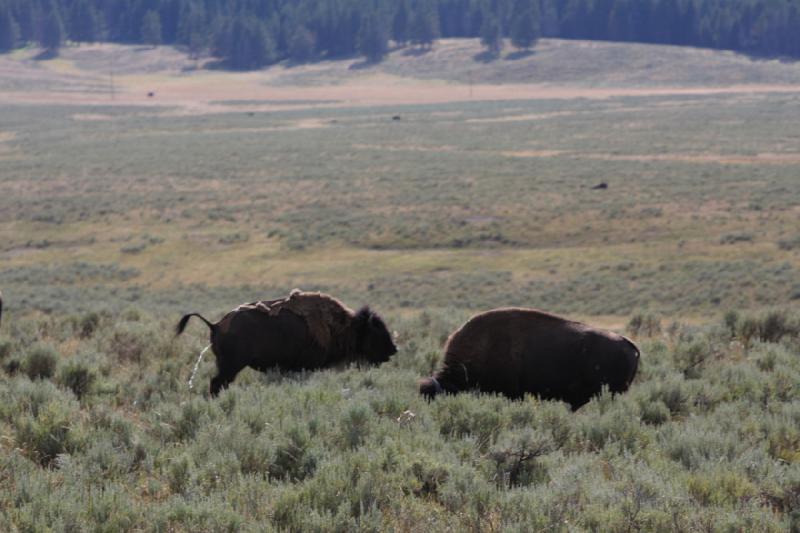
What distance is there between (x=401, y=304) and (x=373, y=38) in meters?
119

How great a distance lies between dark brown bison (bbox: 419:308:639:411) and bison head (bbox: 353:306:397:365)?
1.18 metres

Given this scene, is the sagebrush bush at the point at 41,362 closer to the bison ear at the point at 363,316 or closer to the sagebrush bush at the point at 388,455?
the sagebrush bush at the point at 388,455

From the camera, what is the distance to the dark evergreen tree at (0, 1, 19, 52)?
487 feet

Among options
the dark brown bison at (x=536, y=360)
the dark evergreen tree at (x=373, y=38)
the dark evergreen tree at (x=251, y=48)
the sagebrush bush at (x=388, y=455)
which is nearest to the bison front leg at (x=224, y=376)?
the sagebrush bush at (x=388, y=455)

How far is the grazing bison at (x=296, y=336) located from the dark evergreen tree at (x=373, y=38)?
431 feet

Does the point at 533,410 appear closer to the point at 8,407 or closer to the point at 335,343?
the point at 335,343

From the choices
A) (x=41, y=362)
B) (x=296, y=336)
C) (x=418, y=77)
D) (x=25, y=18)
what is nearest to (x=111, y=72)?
(x=25, y=18)

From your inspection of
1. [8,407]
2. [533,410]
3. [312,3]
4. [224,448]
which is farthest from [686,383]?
[312,3]

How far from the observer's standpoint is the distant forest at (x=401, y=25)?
134m

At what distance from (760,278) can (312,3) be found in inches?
5714

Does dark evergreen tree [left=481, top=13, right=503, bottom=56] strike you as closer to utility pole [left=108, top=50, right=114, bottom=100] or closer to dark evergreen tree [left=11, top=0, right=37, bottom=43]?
utility pole [left=108, top=50, right=114, bottom=100]

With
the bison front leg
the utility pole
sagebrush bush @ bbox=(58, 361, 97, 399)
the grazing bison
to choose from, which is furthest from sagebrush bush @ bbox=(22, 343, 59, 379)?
the utility pole

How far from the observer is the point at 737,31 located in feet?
438

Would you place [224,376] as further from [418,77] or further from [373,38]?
[373,38]
